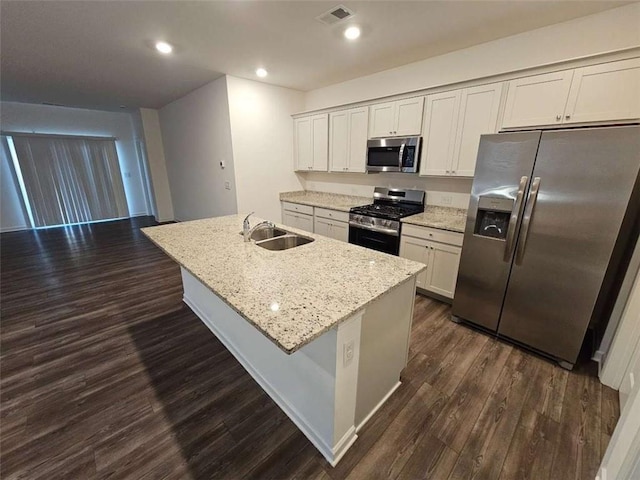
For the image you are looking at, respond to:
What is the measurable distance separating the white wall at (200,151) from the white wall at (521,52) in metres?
2.19

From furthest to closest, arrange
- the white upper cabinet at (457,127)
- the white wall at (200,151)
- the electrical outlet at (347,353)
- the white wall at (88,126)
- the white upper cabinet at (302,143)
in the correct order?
the white wall at (88,126) < the white upper cabinet at (302,143) < the white wall at (200,151) < the white upper cabinet at (457,127) < the electrical outlet at (347,353)

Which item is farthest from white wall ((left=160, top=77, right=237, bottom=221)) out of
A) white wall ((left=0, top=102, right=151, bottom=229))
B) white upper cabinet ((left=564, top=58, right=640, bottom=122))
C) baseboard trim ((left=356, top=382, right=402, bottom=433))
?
white upper cabinet ((left=564, top=58, right=640, bottom=122))

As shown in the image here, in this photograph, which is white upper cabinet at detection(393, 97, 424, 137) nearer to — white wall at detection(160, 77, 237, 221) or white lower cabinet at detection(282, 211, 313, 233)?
white lower cabinet at detection(282, 211, 313, 233)

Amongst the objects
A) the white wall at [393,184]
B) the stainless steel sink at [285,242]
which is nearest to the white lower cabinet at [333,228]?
the white wall at [393,184]

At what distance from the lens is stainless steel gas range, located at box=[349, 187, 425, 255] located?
3.07 m

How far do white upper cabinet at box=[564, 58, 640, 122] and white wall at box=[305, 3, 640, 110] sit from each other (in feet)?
0.48

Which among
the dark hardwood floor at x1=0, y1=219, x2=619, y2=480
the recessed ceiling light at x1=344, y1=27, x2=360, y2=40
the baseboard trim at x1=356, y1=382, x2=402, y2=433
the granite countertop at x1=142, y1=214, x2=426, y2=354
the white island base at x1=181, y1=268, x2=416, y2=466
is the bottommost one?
the dark hardwood floor at x1=0, y1=219, x2=619, y2=480

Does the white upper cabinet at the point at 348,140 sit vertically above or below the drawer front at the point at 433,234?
above

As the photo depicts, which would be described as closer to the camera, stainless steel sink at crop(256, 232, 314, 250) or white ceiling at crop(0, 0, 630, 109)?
white ceiling at crop(0, 0, 630, 109)

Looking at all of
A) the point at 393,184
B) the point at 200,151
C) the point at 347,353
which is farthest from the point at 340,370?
the point at 200,151

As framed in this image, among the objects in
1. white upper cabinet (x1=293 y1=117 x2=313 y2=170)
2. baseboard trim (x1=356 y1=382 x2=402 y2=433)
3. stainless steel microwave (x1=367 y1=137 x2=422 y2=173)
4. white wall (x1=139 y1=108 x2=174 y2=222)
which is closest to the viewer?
baseboard trim (x1=356 y1=382 x2=402 y2=433)

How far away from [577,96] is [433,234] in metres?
1.53

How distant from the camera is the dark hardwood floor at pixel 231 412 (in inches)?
54.1

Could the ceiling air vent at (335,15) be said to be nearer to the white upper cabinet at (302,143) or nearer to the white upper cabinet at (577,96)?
the white upper cabinet at (577,96)
